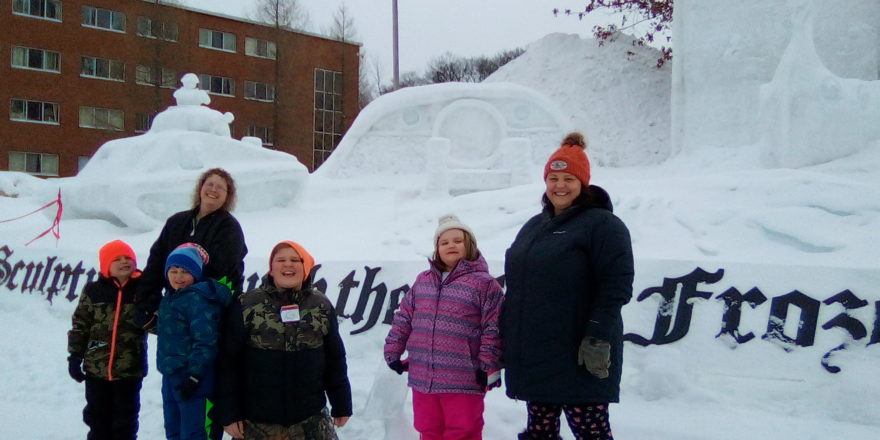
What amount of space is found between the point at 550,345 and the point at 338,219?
6949 mm

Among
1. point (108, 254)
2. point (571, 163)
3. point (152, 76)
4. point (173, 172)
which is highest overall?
point (152, 76)

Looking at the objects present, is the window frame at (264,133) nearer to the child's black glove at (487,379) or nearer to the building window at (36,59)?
the building window at (36,59)

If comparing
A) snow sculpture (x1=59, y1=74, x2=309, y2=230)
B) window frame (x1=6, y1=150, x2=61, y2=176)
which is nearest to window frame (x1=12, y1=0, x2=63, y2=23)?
window frame (x1=6, y1=150, x2=61, y2=176)

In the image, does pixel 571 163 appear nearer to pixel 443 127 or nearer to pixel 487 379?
pixel 487 379

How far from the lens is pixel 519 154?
10648 mm

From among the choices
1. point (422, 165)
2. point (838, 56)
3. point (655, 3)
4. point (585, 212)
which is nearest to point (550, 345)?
point (585, 212)

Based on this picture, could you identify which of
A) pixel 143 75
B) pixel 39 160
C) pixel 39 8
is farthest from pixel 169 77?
pixel 39 160

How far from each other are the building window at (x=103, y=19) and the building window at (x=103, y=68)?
4.21ft

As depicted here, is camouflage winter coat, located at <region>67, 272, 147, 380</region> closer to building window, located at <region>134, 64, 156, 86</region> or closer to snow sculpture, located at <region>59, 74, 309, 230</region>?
snow sculpture, located at <region>59, 74, 309, 230</region>

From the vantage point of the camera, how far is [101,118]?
82.4 feet

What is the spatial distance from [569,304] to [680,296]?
228cm

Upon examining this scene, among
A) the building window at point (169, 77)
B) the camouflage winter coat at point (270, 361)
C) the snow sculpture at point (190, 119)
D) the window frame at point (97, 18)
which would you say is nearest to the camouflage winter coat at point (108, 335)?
the camouflage winter coat at point (270, 361)

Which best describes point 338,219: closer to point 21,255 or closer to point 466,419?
point 21,255

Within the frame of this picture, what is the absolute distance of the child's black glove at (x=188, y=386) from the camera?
2.69m
